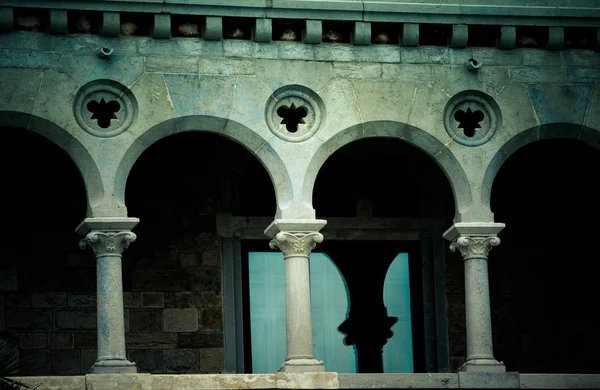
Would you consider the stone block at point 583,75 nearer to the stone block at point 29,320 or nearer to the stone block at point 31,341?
the stone block at point 29,320

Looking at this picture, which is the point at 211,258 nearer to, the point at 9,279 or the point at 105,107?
the point at 9,279

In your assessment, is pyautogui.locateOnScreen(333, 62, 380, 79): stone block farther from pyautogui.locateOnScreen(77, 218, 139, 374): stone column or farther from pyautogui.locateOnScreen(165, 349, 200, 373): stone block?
pyautogui.locateOnScreen(165, 349, 200, 373): stone block

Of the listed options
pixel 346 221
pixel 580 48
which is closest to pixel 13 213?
pixel 346 221

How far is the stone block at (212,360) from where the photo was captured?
19.0 metres

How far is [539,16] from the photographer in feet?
59.0

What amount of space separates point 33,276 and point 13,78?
9.08 feet

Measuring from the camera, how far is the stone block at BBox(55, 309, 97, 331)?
742 inches

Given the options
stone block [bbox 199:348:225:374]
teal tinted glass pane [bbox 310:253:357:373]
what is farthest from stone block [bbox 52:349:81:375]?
teal tinted glass pane [bbox 310:253:357:373]

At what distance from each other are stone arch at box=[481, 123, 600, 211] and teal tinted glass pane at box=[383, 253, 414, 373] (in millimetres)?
2320

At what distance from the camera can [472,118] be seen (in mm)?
18031

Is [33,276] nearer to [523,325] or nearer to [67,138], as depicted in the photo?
[67,138]

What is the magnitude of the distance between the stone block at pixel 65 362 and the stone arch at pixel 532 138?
4.77m

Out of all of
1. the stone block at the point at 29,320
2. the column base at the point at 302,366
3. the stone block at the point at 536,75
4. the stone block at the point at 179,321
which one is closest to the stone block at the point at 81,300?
the stone block at the point at 29,320

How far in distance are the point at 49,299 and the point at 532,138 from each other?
5.53m
